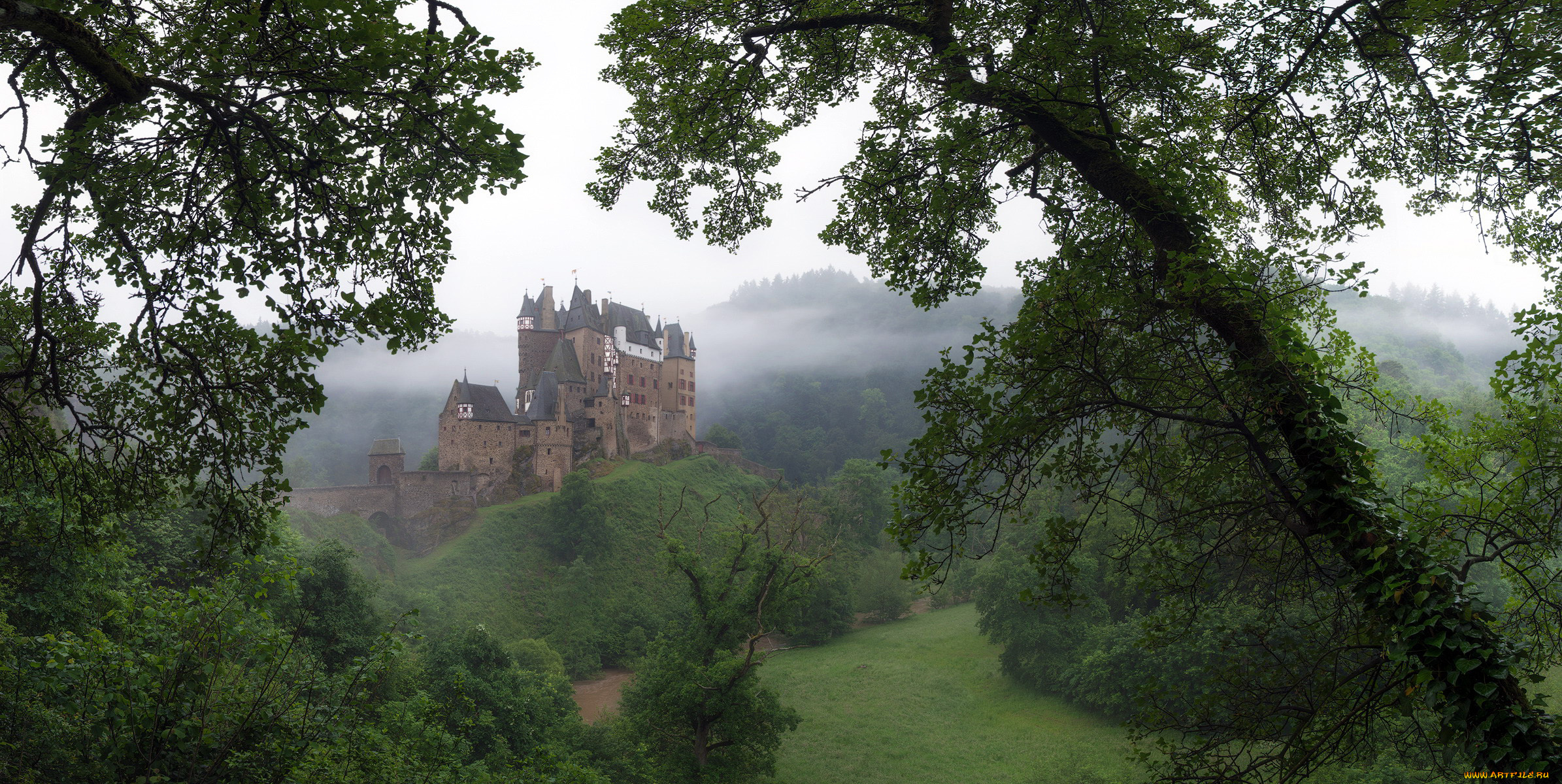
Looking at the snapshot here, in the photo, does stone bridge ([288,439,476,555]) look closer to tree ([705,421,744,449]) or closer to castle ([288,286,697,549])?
castle ([288,286,697,549])

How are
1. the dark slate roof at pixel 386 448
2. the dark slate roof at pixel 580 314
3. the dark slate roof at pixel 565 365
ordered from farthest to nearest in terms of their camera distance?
the dark slate roof at pixel 580 314, the dark slate roof at pixel 565 365, the dark slate roof at pixel 386 448

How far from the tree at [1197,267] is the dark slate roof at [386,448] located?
164 feet

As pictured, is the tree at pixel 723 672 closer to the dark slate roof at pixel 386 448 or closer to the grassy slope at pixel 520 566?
the grassy slope at pixel 520 566

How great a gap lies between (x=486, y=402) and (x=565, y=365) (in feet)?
19.9

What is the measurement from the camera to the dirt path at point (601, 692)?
102ft

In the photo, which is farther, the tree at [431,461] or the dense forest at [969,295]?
the tree at [431,461]

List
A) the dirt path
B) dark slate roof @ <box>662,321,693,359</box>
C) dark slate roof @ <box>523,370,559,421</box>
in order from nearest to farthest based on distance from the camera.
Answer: the dirt path, dark slate roof @ <box>523,370,559,421</box>, dark slate roof @ <box>662,321,693,359</box>

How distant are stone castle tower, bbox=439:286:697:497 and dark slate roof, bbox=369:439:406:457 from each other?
15.6 feet

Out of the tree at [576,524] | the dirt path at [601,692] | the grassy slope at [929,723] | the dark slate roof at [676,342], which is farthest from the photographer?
the dark slate roof at [676,342]

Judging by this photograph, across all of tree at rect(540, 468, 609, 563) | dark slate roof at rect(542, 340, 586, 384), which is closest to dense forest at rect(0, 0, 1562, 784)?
tree at rect(540, 468, 609, 563)

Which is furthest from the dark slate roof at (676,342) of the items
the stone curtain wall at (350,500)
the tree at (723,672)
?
the tree at (723,672)

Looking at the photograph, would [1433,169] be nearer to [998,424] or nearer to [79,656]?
[998,424]

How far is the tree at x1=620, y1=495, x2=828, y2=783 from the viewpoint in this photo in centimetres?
2030

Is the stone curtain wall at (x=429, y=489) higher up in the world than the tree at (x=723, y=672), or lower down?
higher up
